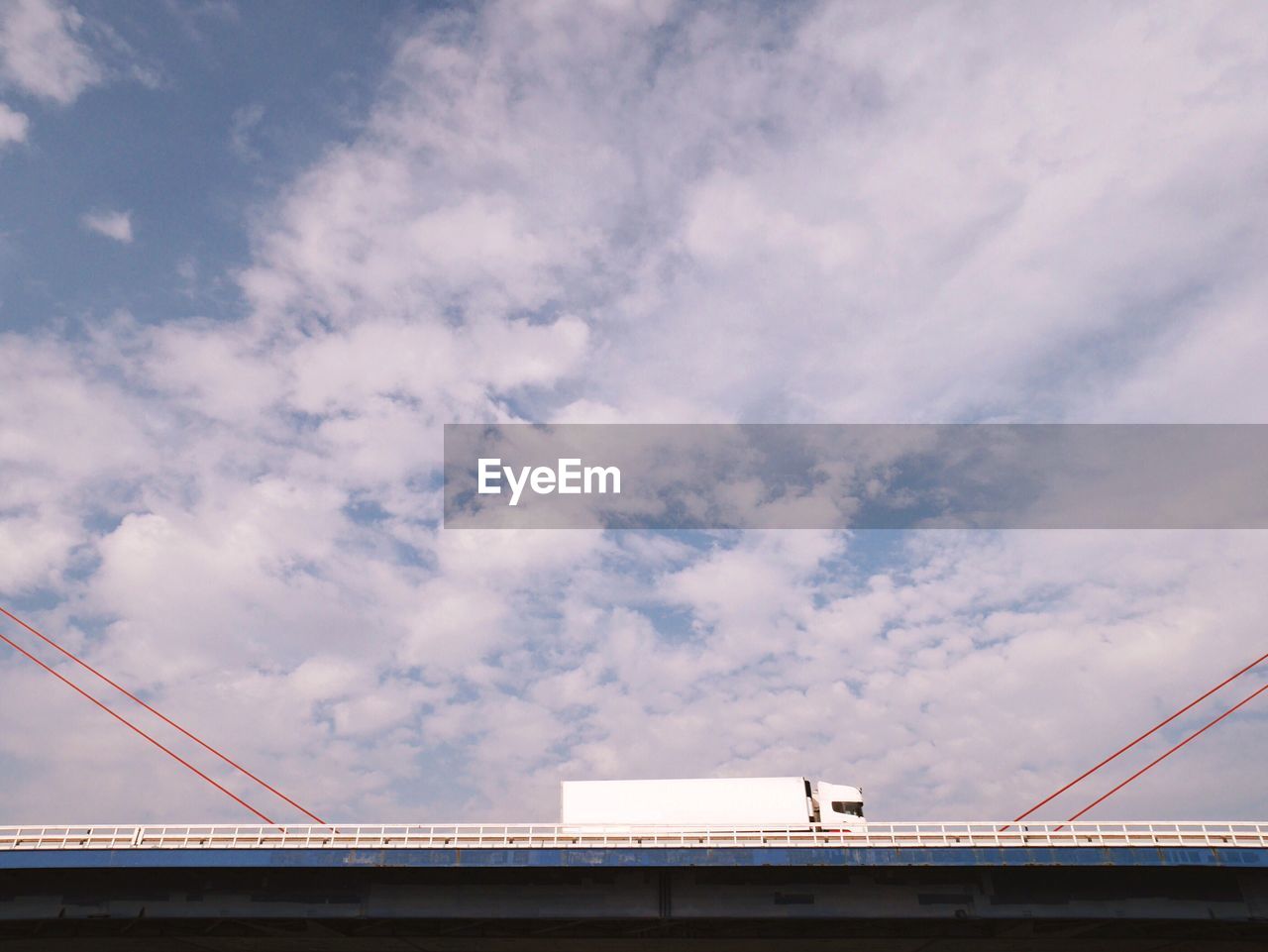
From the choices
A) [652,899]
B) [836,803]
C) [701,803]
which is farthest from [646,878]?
[836,803]

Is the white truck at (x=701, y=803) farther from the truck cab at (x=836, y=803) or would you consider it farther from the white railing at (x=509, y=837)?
the white railing at (x=509, y=837)

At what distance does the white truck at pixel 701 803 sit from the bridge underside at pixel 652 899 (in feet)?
35.3

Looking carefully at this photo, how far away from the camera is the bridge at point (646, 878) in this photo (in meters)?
30.9

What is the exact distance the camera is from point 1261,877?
30969 mm

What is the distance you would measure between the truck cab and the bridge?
13969mm

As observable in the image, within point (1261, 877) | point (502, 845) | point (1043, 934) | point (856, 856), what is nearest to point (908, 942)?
point (1043, 934)

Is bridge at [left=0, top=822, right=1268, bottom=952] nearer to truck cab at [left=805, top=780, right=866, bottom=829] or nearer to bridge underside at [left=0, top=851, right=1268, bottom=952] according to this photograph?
bridge underside at [left=0, top=851, right=1268, bottom=952]

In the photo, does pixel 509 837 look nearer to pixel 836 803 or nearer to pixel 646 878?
pixel 646 878

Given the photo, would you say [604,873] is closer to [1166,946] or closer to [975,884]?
[975,884]

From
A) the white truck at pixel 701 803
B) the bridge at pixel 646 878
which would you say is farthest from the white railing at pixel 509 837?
the white truck at pixel 701 803

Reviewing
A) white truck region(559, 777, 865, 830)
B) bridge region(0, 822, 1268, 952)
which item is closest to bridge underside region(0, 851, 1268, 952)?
bridge region(0, 822, 1268, 952)

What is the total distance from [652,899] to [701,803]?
1459 centimetres

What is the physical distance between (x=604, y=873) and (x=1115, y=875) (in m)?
19.1

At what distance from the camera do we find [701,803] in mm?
46719
